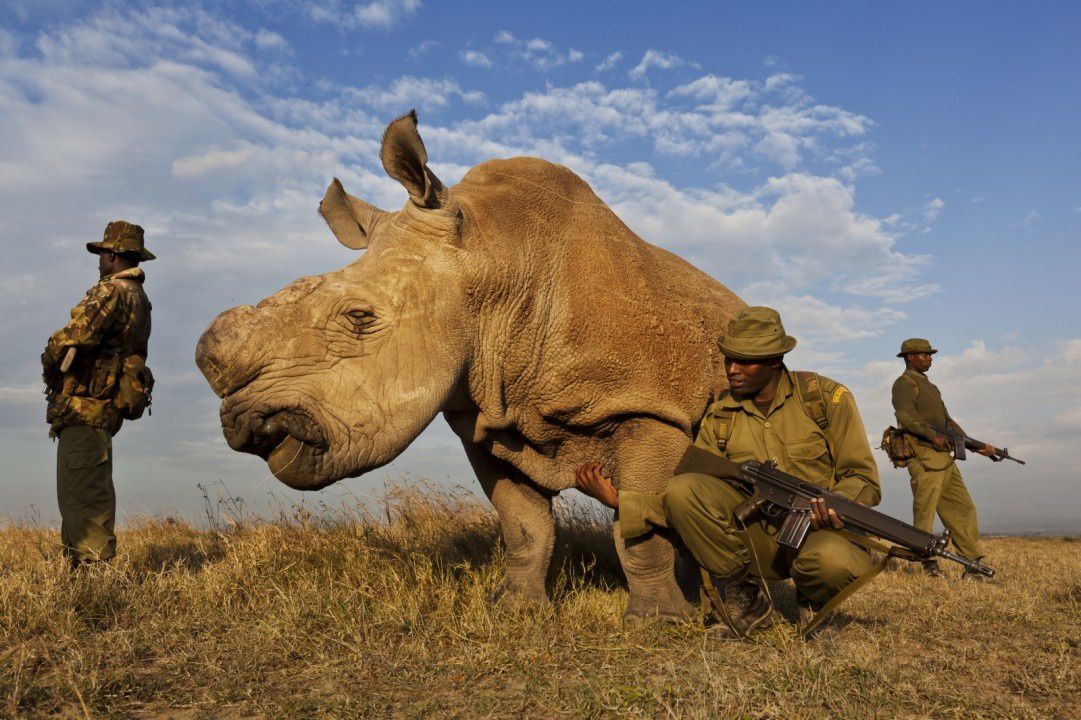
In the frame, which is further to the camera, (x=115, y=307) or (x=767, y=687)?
(x=115, y=307)

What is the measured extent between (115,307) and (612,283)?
12.4 feet

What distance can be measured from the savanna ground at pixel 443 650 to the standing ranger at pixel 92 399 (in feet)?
1.77

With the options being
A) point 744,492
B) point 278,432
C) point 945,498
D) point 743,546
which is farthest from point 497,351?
point 945,498

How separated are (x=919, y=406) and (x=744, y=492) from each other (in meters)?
7.21

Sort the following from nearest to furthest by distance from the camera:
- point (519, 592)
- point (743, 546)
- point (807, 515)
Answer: point (807, 515) < point (743, 546) < point (519, 592)

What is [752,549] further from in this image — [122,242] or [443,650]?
[122,242]

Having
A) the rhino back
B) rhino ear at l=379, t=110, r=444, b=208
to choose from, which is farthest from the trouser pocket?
rhino ear at l=379, t=110, r=444, b=208

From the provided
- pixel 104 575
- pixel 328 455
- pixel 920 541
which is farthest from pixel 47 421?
pixel 920 541

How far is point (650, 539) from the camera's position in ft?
16.4

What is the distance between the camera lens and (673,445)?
16.6 ft

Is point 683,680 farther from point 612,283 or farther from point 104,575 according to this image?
point 104,575

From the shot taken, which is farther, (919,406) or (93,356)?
(919,406)

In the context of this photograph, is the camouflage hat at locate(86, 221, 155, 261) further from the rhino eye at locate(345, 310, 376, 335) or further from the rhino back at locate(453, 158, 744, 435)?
the rhino eye at locate(345, 310, 376, 335)

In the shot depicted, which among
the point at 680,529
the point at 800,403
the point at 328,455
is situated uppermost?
the point at 800,403
